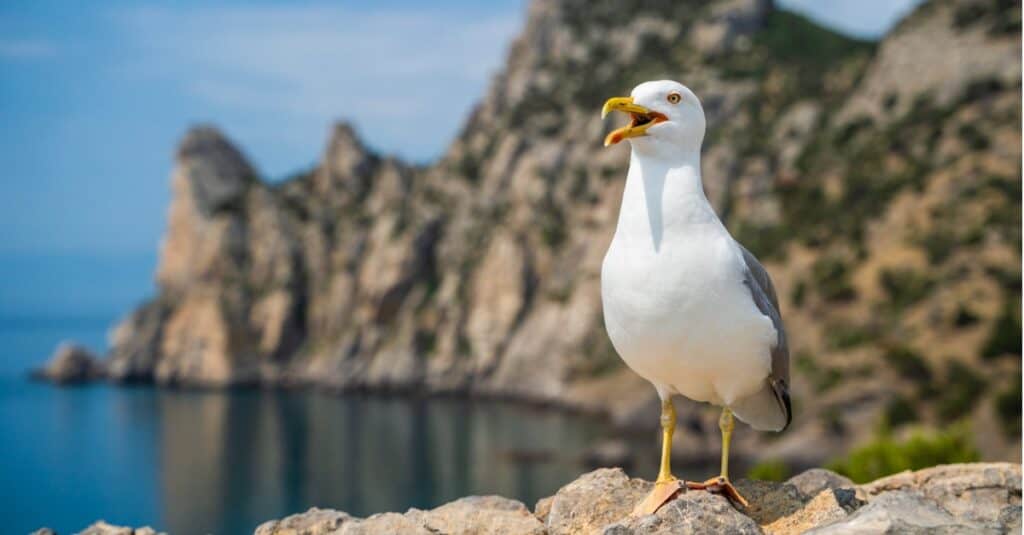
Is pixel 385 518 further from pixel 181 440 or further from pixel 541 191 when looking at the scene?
pixel 541 191

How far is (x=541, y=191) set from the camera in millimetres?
74250

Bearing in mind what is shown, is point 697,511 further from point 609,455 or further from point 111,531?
point 609,455

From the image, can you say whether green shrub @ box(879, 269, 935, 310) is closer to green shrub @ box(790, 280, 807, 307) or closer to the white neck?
green shrub @ box(790, 280, 807, 307)

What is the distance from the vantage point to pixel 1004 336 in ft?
118

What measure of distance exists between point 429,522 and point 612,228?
62.0m

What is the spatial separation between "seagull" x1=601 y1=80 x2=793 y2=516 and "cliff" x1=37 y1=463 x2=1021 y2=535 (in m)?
0.29

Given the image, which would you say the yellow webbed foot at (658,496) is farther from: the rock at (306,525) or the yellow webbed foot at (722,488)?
the rock at (306,525)

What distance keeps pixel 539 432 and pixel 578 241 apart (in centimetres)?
2061

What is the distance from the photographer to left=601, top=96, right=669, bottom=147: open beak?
5.57 m

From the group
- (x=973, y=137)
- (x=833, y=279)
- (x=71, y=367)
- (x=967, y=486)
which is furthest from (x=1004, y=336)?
(x=71, y=367)

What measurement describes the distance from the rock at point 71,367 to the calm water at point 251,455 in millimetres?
7324

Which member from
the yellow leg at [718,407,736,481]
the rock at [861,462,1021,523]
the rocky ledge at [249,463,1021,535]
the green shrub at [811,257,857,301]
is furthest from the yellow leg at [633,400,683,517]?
the green shrub at [811,257,857,301]

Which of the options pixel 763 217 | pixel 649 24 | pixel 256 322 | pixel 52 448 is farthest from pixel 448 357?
pixel 649 24

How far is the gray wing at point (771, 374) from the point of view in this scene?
5816mm
